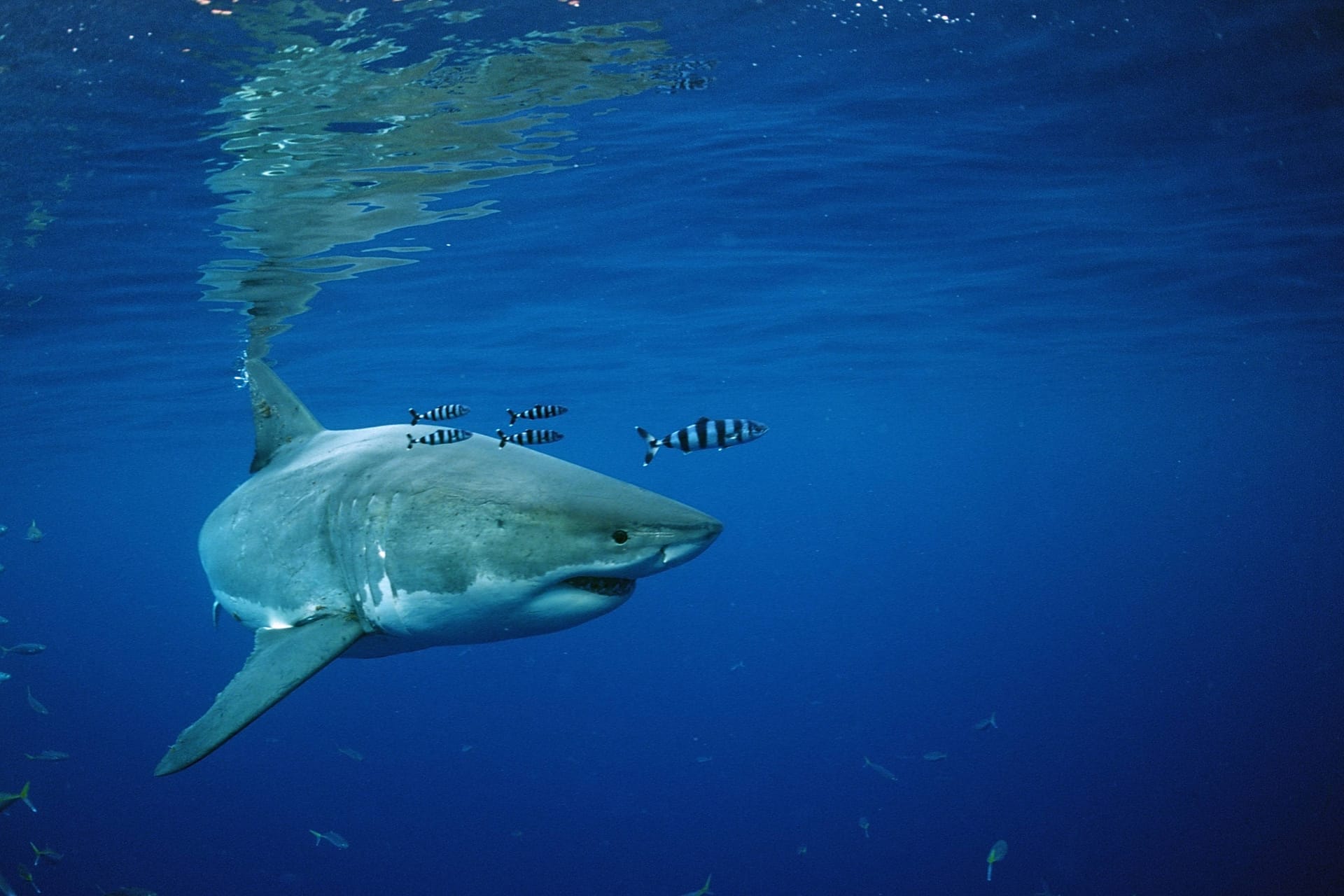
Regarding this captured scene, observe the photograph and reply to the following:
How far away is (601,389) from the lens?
112 feet

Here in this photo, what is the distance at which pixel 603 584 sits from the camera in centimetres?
336

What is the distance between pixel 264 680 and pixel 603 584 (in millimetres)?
1444

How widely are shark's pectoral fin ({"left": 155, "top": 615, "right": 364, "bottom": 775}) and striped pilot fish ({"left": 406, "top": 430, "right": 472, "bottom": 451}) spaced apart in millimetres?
1142

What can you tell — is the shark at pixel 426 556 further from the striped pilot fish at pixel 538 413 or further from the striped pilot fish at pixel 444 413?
the striped pilot fish at pixel 538 413

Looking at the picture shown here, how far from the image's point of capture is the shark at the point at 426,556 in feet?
10.2

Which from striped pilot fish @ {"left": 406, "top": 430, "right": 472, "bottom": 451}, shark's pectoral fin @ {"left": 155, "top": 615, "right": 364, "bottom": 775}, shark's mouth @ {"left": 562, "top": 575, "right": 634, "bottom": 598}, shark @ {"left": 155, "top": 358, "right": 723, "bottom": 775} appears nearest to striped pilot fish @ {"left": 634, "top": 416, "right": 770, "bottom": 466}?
striped pilot fish @ {"left": 406, "top": 430, "right": 472, "bottom": 451}

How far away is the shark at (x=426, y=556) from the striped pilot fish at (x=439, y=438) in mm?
96

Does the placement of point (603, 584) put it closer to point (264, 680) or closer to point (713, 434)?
point (264, 680)

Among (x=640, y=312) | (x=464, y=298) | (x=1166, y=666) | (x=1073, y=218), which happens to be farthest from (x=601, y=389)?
(x=1166, y=666)

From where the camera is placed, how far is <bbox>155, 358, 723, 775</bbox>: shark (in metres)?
3.10

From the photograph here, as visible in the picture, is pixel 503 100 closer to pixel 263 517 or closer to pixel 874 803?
pixel 263 517

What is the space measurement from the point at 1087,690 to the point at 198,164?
45017 mm

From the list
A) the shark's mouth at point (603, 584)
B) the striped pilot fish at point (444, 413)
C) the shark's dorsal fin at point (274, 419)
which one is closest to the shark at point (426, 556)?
the shark's mouth at point (603, 584)

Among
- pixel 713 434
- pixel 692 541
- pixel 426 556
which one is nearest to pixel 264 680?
pixel 426 556
